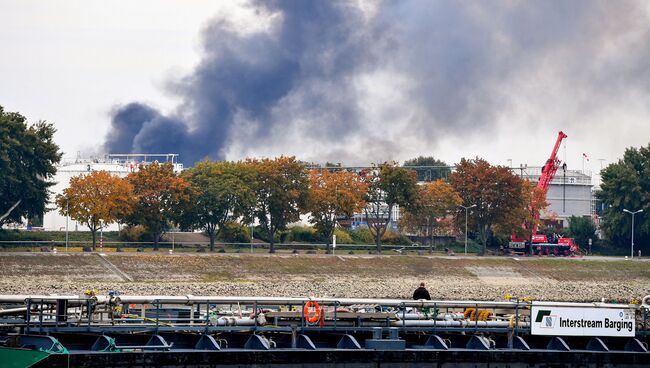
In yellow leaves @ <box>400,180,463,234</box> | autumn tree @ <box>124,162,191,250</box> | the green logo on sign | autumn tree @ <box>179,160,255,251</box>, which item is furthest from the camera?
yellow leaves @ <box>400,180,463,234</box>

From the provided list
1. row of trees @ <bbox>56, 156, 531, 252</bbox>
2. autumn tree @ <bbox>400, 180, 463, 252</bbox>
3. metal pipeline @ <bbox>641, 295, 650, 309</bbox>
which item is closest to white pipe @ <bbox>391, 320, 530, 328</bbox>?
metal pipeline @ <bbox>641, 295, 650, 309</bbox>

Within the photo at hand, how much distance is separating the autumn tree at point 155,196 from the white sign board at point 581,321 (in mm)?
100531

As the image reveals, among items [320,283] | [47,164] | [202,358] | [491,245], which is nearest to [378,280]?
[320,283]

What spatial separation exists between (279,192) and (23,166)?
28289 millimetres

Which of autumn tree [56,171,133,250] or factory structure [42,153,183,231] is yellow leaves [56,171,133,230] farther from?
factory structure [42,153,183,231]

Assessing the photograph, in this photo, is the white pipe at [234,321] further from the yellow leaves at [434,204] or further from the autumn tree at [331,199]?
the yellow leaves at [434,204]

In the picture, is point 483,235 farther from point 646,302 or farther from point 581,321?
point 581,321

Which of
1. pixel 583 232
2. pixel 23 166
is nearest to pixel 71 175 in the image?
pixel 23 166

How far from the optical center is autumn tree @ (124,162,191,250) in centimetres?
13862

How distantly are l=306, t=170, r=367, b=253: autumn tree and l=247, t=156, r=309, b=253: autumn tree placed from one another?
1632 mm

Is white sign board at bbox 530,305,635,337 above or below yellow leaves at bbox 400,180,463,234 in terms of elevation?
below

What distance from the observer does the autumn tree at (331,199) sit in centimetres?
14938

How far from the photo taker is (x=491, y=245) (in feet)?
572

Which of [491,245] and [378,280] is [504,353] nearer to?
[378,280]
